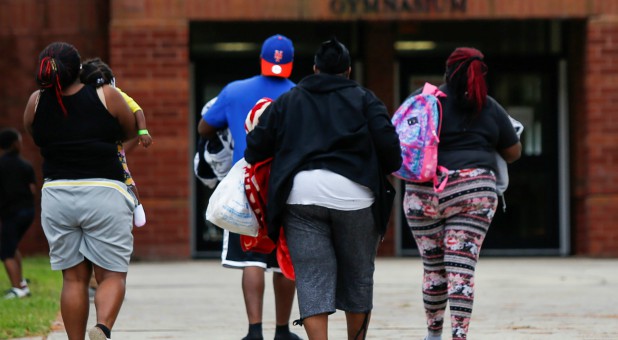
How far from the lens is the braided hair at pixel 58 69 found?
20.8ft

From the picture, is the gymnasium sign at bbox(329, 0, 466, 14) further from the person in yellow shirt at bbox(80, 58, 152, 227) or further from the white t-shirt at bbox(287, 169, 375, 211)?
the white t-shirt at bbox(287, 169, 375, 211)

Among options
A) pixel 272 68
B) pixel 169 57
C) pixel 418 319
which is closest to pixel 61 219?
pixel 272 68

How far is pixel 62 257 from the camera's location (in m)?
6.44

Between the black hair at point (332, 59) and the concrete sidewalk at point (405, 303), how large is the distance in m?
2.29

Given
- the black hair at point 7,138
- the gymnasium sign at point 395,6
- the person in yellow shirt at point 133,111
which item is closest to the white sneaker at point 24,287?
the black hair at point 7,138

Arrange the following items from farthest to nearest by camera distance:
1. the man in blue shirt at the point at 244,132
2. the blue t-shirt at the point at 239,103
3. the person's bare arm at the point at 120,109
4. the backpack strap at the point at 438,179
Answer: the blue t-shirt at the point at 239,103 < the man in blue shirt at the point at 244,132 < the backpack strap at the point at 438,179 < the person's bare arm at the point at 120,109

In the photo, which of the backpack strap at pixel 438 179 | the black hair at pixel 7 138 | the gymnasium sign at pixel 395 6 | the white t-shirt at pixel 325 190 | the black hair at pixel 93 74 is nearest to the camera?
the white t-shirt at pixel 325 190

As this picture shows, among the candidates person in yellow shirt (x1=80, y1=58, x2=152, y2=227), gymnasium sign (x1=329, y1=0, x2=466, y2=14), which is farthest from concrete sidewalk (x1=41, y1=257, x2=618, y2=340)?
gymnasium sign (x1=329, y1=0, x2=466, y2=14)

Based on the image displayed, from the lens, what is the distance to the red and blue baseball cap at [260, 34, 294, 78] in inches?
305

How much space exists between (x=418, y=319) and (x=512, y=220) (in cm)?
716

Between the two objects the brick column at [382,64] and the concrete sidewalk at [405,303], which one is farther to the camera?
the brick column at [382,64]

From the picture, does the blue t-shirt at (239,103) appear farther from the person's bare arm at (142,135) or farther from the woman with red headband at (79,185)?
the woman with red headband at (79,185)

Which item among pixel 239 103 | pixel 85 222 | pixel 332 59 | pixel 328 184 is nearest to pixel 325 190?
pixel 328 184

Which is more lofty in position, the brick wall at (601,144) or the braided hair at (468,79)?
the braided hair at (468,79)
